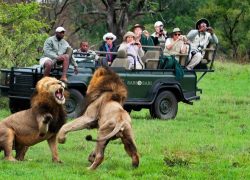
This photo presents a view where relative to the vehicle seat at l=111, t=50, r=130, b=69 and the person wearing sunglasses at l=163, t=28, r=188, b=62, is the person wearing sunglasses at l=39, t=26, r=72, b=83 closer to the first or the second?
the vehicle seat at l=111, t=50, r=130, b=69

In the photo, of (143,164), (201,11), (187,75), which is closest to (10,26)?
(187,75)

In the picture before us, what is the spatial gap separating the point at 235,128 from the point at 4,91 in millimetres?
4854

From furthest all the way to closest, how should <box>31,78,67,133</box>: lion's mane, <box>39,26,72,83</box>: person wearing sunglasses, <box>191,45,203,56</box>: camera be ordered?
<box>191,45,203,56</box>: camera
<box>39,26,72,83</box>: person wearing sunglasses
<box>31,78,67,133</box>: lion's mane

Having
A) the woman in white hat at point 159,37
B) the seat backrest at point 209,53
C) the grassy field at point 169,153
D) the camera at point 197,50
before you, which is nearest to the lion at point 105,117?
the grassy field at point 169,153

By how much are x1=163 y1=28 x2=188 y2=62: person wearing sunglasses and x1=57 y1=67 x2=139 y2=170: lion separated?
7.35 meters

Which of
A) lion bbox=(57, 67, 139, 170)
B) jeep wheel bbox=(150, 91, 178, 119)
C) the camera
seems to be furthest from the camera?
the camera

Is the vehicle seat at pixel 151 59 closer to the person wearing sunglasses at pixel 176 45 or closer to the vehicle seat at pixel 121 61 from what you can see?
the person wearing sunglasses at pixel 176 45

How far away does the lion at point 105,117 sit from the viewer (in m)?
8.63

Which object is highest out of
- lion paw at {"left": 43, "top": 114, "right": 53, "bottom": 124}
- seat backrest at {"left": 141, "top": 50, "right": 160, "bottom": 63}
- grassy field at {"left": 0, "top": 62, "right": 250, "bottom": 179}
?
seat backrest at {"left": 141, "top": 50, "right": 160, "bottom": 63}

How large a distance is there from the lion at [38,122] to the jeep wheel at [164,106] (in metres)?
6.60

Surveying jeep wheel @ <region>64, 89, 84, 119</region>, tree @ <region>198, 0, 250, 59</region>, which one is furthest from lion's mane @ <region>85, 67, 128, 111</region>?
tree @ <region>198, 0, 250, 59</region>

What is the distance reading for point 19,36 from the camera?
59.2ft

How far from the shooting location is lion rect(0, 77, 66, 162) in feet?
30.0

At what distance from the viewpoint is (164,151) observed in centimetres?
1090
